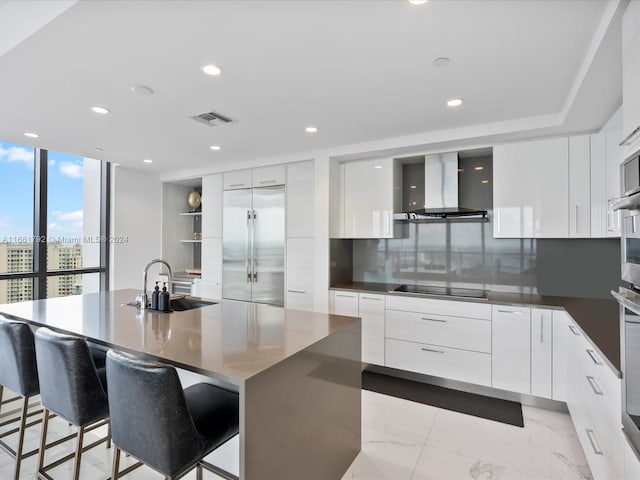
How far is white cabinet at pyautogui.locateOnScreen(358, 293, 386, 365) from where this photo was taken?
3451 mm

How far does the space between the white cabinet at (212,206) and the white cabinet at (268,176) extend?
640 mm

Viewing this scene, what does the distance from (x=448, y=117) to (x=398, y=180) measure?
1.09 meters

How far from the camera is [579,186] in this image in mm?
2814

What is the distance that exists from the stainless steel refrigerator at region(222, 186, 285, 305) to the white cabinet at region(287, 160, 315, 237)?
0.39 feet

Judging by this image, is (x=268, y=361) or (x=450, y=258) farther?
(x=450, y=258)

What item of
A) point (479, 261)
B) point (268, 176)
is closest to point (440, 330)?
point (479, 261)

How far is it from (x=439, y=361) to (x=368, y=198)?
182 cm

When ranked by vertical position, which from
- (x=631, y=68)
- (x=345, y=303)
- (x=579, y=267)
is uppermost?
(x=631, y=68)

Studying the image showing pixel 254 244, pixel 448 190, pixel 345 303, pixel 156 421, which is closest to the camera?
pixel 156 421

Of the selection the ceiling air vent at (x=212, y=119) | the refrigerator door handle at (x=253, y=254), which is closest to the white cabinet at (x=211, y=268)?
the refrigerator door handle at (x=253, y=254)

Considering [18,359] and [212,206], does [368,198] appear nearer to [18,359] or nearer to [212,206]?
[212,206]

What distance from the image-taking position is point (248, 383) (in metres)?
1.22

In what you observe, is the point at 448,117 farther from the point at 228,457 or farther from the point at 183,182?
the point at 183,182

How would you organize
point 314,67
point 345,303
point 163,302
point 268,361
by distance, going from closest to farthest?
1. point 268,361
2. point 314,67
3. point 163,302
4. point 345,303
